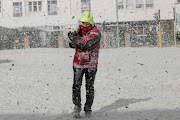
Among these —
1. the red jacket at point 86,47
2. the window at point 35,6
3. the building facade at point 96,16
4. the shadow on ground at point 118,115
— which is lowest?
the shadow on ground at point 118,115

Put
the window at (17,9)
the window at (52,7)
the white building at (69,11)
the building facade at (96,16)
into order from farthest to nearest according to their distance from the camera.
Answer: the window at (17,9) < the window at (52,7) < the white building at (69,11) < the building facade at (96,16)

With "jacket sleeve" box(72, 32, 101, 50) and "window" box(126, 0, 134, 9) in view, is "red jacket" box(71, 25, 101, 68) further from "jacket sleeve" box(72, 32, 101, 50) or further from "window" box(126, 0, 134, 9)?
"window" box(126, 0, 134, 9)

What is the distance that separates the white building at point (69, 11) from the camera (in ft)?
131

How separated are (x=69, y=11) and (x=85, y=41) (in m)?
36.3

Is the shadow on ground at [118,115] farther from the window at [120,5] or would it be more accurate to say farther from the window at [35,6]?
the window at [35,6]

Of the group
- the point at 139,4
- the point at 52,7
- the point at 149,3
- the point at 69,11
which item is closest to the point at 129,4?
the point at 139,4

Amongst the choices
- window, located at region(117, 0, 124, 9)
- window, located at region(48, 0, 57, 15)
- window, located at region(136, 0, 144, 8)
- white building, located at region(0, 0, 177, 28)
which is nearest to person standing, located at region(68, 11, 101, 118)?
white building, located at region(0, 0, 177, 28)

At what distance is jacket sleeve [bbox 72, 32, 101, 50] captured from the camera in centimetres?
489

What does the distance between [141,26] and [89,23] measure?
34.9 metres

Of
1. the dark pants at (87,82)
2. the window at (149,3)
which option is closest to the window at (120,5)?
the window at (149,3)

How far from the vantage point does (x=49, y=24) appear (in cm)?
4053

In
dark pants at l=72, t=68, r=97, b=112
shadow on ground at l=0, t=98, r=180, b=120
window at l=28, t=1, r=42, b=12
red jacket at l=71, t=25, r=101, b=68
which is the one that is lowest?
shadow on ground at l=0, t=98, r=180, b=120

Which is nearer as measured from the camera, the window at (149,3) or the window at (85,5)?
the window at (149,3)

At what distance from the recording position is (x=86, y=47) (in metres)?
4.91
